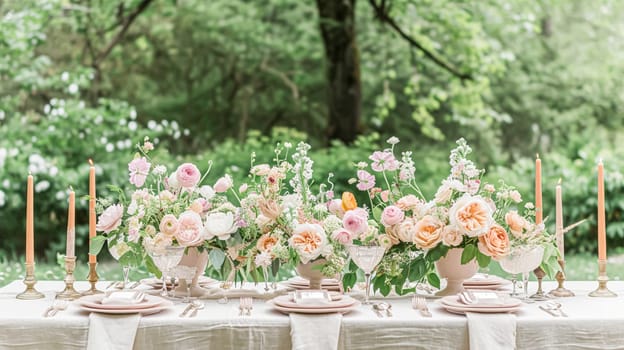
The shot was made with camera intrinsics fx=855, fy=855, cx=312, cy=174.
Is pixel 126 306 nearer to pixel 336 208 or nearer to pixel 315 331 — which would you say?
pixel 315 331

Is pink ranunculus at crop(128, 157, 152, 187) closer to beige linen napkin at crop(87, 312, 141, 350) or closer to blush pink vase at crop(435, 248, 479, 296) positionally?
beige linen napkin at crop(87, 312, 141, 350)

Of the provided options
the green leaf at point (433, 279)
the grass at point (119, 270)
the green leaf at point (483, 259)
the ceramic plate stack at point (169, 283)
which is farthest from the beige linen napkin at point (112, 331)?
the grass at point (119, 270)

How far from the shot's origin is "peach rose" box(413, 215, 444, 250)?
2.63 metres

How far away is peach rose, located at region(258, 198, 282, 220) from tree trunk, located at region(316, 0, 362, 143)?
6.00m

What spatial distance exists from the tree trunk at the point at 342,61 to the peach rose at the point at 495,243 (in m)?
6.06

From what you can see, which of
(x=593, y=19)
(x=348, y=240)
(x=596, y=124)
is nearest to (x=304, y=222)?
(x=348, y=240)

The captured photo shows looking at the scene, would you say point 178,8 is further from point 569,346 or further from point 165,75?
point 569,346

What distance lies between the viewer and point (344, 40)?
8.60 meters

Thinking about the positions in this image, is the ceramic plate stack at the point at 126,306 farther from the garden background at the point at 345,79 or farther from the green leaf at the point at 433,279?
the garden background at the point at 345,79

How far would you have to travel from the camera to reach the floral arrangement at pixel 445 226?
2.62 meters

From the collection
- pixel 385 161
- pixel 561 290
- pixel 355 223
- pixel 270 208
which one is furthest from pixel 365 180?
pixel 561 290

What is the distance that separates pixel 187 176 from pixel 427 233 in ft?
2.57

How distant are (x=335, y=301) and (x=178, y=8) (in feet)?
32.0

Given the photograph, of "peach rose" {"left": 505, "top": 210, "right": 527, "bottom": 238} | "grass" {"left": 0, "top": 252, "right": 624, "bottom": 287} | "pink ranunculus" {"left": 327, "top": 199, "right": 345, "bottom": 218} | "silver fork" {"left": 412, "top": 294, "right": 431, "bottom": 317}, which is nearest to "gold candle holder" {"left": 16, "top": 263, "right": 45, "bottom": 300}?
"pink ranunculus" {"left": 327, "top": 199, "right": 345, "bottom": 218}
